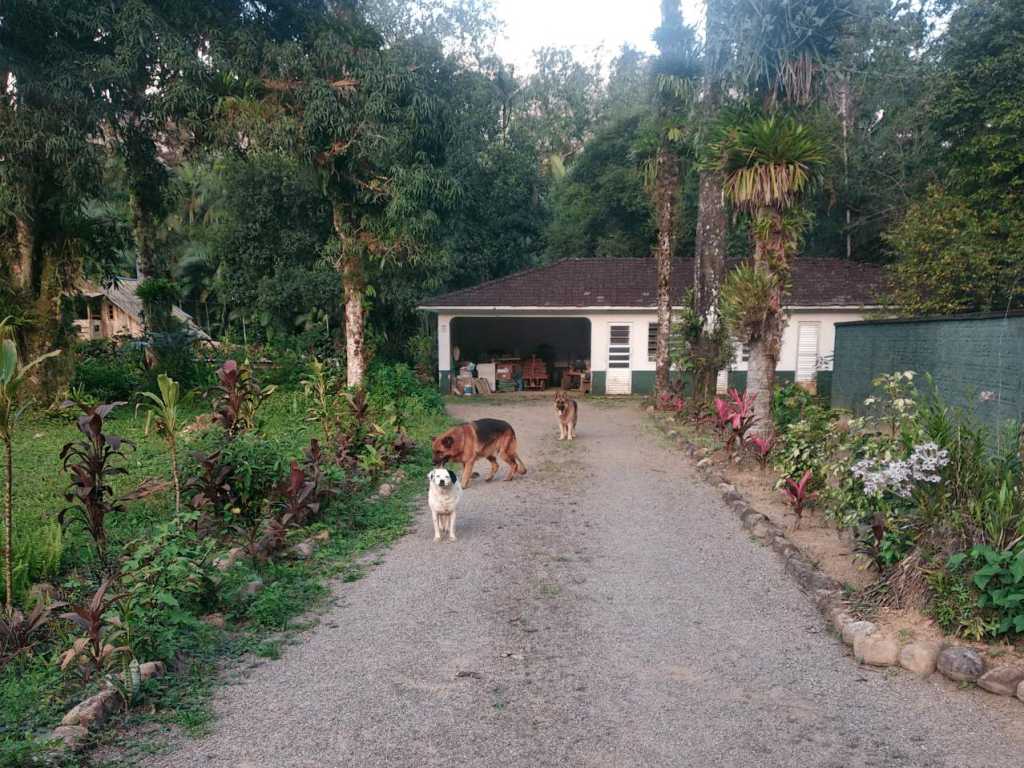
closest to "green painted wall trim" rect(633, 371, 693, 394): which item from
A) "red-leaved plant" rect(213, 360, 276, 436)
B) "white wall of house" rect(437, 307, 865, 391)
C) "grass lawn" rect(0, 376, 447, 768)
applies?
"white wall of house" rect(437, 307, 865, 391)

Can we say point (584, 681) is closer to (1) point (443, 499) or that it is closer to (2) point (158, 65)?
(1) point (443, 499)

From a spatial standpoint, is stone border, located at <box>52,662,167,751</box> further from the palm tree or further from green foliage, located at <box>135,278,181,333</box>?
green foliage, located at <box>135,278,181,333</box>

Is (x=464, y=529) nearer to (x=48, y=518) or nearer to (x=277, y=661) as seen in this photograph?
(x=277, y=661)

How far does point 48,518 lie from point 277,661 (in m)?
3.94

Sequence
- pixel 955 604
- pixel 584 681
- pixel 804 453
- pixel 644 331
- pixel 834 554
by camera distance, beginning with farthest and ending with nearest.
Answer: pixel 644 331, pixel 804 453, pixel 834 554, pixel 955 604, pixel 584 681

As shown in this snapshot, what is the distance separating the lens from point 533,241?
32.2m

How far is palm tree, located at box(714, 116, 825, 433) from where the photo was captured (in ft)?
32.4

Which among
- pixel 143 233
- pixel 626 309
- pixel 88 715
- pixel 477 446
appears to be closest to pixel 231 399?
pixel 477 446

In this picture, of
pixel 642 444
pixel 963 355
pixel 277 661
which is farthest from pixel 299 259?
pixel 277 661

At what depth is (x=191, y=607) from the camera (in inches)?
194

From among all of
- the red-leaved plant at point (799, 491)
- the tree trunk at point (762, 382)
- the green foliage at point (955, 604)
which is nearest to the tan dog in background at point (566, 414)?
the tree trunk at point (762, 382)

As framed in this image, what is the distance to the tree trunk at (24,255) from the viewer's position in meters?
14.7

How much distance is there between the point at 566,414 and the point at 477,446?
454cm

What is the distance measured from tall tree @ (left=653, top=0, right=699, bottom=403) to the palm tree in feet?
22.2
